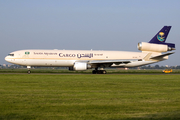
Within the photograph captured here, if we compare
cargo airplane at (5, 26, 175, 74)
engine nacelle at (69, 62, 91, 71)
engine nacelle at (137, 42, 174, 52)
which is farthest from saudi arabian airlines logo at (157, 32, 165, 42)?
engine nacelle at (69, 62, 91, 71)

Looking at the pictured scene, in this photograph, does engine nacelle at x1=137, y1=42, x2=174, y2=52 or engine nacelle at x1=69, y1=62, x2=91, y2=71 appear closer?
engine nacelle at x1=69, y1=62, x2=91, y2=71

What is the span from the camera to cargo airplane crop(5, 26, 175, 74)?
1609 inches

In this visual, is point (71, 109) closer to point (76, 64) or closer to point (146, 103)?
point (146, 103)

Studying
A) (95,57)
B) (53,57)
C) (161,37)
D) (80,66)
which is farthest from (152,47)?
(53,57)

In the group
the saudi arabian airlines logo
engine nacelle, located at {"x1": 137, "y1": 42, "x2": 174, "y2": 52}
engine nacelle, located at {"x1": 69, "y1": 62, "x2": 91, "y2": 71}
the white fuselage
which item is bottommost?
engine nacelle, located at {"x1": 69, "y1": 62, "x2": 91, "y2": 71}

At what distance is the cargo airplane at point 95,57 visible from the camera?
40875 mm

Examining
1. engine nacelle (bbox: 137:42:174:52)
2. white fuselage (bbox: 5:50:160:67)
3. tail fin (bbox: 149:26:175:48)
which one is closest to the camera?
white fuselage (bbox: 5:50:160:67)

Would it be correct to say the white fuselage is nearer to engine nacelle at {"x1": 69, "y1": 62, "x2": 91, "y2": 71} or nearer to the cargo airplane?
the cargo airplane

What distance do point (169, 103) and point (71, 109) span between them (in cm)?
493

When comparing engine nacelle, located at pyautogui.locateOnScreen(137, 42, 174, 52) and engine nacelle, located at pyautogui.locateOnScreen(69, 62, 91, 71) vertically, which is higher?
engine nacelle, located at pyautogui.locateOnScreen(137, 42, 174, 52)

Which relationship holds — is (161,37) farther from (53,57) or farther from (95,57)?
(53,57)

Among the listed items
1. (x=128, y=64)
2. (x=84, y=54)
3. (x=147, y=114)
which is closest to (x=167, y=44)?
(x=128, y=64)

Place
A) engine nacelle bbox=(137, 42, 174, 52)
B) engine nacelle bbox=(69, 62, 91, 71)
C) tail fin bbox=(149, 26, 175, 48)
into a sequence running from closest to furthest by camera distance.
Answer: engine nacelle bbox=(69, 62, 91, 71)
engine nacelle bbox=(137, 42, 174, 52)
tail fin bbox=(149, 26, 175, 48)

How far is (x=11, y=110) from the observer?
9.59 meters
